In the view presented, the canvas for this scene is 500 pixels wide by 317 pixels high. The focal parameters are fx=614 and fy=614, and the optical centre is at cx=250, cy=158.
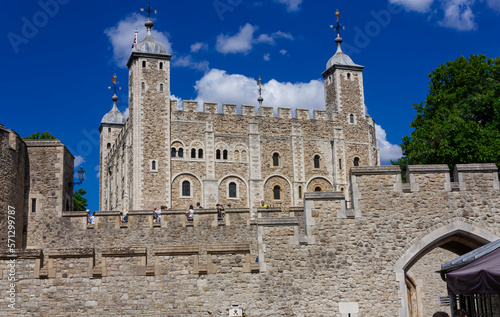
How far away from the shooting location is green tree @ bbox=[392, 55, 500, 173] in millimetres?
25391

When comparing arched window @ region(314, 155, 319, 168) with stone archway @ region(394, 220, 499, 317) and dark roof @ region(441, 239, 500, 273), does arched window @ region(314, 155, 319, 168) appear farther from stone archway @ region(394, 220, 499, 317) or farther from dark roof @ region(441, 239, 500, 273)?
dark roof @ region(441, 239, 500, 273)

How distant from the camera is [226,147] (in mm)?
45000

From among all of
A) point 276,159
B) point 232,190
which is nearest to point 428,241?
point 232,190

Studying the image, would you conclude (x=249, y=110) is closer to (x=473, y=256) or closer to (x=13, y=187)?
(x=13, y=187)

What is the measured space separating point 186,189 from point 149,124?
5.25 metres

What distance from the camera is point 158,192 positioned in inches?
1662

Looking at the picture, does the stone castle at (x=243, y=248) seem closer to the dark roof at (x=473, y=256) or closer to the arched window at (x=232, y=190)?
the dark roof at (x=473, y=256)

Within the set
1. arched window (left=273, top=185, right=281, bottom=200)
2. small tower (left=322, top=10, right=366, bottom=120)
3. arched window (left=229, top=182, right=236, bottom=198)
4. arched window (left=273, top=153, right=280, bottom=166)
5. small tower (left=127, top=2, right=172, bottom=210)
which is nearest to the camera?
small tower (left=127, top=2, right=172, bottom=210)

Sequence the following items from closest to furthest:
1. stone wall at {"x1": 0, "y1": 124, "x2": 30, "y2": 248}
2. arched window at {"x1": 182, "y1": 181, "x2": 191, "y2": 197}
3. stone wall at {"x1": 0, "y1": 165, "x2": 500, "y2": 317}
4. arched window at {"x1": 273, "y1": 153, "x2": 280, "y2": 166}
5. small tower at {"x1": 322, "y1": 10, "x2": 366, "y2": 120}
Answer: stone wall at {"x1": 0, "y1": 165, "x2": 500, "y2": 317}
stone wall at {"x1": 0, "y1": 124, "x2": 30, "y2": 248}
arched window at {"x1": 182, "y1": 181, "x2": 191, "y2": 197}
arched window at {"x1": 273, "y1": 153, "x2": 280, "y2": 166}
small tower at {"x1": 322, "y1": 10, "x2": 366, "y2": 120}

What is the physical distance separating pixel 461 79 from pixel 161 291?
19.3 m

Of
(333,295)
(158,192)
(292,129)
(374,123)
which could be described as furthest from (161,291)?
(374,123)

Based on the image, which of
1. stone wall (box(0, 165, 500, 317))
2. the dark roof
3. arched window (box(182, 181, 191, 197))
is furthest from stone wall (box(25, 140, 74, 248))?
arched window (box(182, 181, 191, 197))

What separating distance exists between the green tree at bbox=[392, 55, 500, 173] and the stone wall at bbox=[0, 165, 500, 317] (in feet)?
38.2

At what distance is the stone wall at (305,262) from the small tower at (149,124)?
28.0 m
